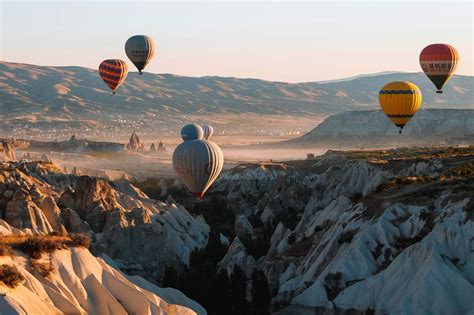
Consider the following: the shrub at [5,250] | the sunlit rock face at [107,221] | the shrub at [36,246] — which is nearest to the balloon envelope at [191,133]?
the sunlit rock face at [107,221]

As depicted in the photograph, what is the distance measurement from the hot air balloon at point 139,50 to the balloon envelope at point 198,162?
157 ft

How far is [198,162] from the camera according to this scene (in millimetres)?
85312

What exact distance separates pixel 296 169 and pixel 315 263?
9601 centimetres

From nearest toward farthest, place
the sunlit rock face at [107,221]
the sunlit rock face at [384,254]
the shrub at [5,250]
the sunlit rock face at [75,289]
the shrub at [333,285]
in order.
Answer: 1. the sunlit rock face at [75,289]
2. the shrub at [5,250]
3. the sunlit rock face at [384,254]
4. the shrub at [333,285]
5. the sunlit rock face at [107,221]

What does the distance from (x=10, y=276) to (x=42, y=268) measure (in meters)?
3.57

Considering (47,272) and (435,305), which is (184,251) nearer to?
(435,305)

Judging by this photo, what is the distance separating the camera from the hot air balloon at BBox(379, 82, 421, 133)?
355 feet

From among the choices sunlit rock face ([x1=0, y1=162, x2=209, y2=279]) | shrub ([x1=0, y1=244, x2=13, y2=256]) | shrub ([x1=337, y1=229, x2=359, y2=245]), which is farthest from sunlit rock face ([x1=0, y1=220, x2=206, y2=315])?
sunlit rock face ([x1=0, y1=162, x2=209, y2=279])

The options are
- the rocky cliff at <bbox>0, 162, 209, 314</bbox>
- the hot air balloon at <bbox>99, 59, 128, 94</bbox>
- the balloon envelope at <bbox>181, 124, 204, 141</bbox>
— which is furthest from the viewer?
the hot air balloon at <bbox>99, 59, 128, 94</bbox>

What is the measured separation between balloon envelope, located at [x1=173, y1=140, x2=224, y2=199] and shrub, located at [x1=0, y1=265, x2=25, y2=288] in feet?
145

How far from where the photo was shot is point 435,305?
57.0 metres

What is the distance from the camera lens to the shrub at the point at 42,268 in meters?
43.7

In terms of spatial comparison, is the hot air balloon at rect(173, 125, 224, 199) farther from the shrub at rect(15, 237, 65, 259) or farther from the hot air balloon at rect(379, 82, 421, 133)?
the shrub at rect(15, 237, 65, 259)

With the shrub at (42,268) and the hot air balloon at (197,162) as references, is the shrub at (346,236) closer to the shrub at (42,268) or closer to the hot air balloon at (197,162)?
the hot air balloon at (197,162)
